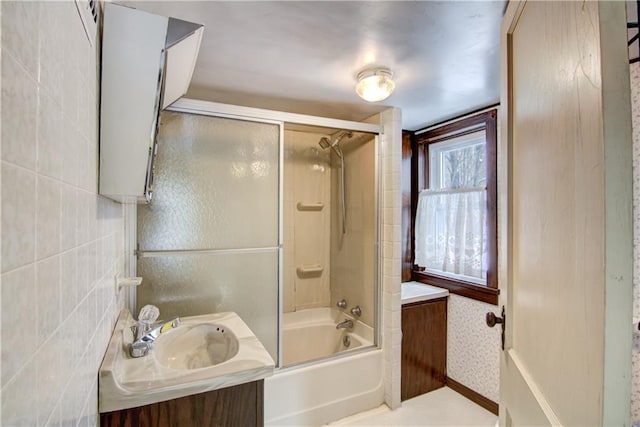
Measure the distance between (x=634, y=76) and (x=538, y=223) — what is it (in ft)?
4.29

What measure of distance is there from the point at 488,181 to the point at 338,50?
5.09ft

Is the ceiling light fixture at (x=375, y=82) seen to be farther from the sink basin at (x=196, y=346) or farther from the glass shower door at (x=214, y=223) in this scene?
the sink basin at (x=196, y=346)

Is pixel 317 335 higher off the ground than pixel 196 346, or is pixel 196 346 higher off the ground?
pixel 196 346

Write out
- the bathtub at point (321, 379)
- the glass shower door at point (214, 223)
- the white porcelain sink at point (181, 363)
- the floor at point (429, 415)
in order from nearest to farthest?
the white porcelain sink at point (181, 363) → the glass shower door at point (214, 223) → the bathtub at point (321, 379) → the floor at point (429, 415)

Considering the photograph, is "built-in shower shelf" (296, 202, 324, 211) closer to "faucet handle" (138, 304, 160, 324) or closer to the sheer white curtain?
the sheer white curtain

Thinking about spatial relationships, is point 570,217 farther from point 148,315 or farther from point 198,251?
point 198,251

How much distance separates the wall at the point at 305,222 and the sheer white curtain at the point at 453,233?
89 cm

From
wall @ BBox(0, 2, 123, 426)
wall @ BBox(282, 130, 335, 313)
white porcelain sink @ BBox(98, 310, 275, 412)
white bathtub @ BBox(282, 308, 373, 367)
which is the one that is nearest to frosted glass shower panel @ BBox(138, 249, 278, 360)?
white porcelain sink @ BBox(98, 310, 275, 412)

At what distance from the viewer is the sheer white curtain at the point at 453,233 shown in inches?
96.2

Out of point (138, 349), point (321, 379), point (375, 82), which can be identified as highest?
point (375, 82)

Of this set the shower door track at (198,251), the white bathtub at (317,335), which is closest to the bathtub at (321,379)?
the white bathtub at (317,335)

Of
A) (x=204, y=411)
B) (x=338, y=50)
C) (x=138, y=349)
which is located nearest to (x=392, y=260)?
(x=338, y=50)

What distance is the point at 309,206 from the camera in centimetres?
293

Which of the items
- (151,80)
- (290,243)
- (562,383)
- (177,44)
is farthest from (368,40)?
(290,243)
